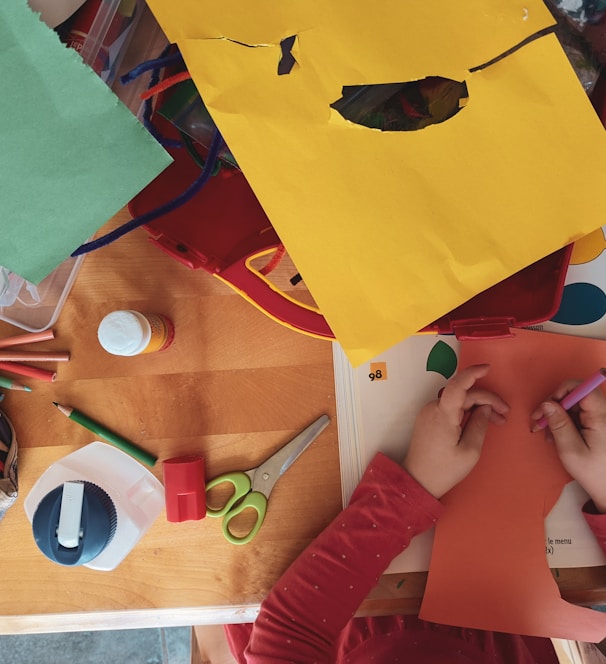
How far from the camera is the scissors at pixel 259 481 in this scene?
0.48 meters

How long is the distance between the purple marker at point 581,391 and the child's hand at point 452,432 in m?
0.03

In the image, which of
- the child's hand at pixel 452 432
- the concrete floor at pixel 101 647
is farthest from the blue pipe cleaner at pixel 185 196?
the concrete floor at pixel 101 647

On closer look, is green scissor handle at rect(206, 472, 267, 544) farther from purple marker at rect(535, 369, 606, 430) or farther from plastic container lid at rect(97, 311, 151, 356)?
purple marker at rect(535, 369, 606, 430)

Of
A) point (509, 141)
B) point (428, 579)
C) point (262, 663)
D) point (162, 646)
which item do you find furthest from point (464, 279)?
point (162, 646)

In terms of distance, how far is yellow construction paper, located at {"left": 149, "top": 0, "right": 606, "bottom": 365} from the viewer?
29 centimetres

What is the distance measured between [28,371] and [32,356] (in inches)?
0.6

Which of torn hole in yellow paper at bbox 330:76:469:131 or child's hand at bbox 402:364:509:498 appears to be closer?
torn hole in yellow paper at bbox 330:76:469:131

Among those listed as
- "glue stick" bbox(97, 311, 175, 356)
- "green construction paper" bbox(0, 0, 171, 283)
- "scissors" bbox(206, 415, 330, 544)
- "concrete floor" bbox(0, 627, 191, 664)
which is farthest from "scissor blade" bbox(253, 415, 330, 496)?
"concrete floor" bbox(0, 627, 191, 664)

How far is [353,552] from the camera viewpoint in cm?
47

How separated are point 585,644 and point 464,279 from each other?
47 centimetres

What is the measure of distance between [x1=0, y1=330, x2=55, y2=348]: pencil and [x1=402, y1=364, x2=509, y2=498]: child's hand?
350 mm

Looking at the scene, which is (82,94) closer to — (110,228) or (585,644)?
(110,228)

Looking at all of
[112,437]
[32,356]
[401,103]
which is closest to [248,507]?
[112,437]

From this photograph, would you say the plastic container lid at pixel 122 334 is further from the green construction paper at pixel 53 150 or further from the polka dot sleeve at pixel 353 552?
the polka dot sleeve at pixel 353 552
